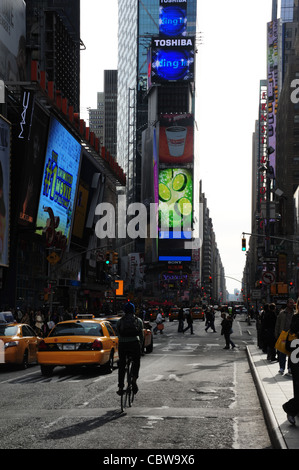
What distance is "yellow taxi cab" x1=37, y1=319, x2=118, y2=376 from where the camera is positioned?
18906mm

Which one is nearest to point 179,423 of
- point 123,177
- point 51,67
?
point 51,67

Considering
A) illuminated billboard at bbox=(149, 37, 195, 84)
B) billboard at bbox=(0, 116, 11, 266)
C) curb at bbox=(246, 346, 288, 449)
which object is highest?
illuminated billboard at bbox=(149, 37, 195, 84)

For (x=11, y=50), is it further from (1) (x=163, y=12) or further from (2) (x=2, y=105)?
Result: (1) (x=163, y=12)

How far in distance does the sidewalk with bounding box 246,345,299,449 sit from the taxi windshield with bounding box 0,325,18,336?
7.19m

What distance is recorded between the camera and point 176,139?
187 metres

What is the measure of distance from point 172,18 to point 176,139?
3267 cm

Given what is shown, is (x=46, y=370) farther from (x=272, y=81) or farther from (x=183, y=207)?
(x=183, y=207)

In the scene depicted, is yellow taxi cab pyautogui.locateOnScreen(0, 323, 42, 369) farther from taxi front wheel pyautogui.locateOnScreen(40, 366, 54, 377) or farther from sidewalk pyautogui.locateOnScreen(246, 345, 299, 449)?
sidewalk pyautogui.locateOnScreen(246, 345, 299, 449)

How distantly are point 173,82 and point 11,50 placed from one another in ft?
460

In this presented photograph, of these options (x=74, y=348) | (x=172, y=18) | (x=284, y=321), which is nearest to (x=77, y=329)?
(x=74, y=348)

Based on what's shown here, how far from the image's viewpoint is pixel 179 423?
448 inches

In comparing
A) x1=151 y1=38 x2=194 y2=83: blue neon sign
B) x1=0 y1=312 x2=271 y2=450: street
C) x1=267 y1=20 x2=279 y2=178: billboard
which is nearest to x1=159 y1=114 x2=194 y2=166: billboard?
x1=151 y1=38 x2=194 y2=83: blue neon sign

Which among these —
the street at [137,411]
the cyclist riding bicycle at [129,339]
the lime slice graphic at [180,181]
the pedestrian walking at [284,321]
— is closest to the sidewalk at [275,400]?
the street at [137,411]

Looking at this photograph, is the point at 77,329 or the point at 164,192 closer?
the point at 77,329
